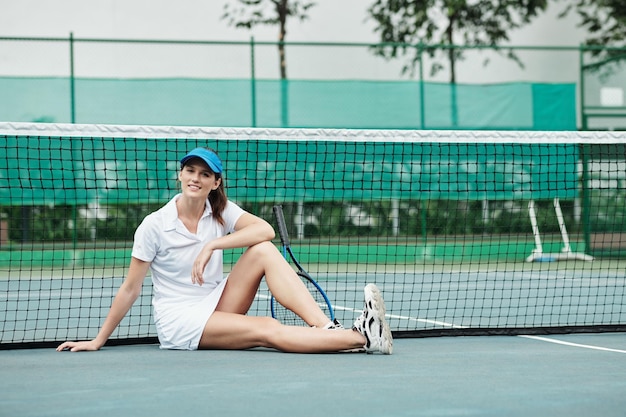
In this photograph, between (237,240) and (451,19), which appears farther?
(451,19)

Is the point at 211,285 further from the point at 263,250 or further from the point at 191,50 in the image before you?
the point at 191,50

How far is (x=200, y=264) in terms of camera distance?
4.71m

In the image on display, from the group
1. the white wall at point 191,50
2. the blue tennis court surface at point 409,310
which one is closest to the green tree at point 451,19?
the white wall at point 191,50

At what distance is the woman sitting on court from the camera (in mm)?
4742

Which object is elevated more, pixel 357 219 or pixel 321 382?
pixel 357 219

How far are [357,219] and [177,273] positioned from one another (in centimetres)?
894

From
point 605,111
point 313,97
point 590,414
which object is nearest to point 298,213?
point 313,97

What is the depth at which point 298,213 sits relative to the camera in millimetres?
13211

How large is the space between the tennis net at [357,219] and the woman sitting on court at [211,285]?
2.43 m

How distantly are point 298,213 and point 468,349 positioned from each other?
8173mm

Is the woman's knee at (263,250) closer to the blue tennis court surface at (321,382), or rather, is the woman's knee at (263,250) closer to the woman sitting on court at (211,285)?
the woman sitting on court at (211,285)

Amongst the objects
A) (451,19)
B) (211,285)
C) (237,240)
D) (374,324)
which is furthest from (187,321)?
(451,19)

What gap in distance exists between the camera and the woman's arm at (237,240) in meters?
4.72

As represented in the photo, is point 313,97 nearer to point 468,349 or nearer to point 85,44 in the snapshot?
point 85,44
